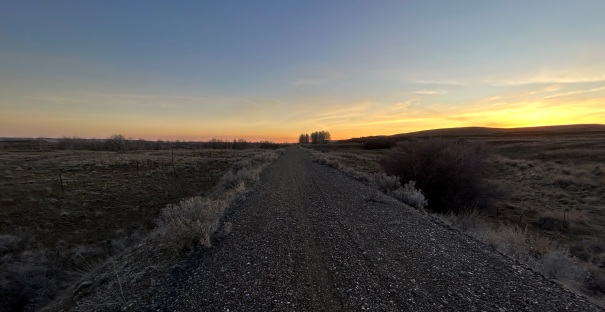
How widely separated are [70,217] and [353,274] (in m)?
20.1

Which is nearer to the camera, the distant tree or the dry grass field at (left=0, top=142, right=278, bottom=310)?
the dry grass field at (left=0, top=142, right=278, bottom=310)

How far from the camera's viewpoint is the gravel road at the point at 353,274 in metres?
4.70

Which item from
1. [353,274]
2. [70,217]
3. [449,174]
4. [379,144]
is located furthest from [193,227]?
[379,144]

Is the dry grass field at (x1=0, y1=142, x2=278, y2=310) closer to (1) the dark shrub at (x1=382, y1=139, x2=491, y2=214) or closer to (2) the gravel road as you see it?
(2) the gravel road

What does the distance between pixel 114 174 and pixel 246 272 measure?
1363 inches

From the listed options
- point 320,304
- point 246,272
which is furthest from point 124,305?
point 320,304

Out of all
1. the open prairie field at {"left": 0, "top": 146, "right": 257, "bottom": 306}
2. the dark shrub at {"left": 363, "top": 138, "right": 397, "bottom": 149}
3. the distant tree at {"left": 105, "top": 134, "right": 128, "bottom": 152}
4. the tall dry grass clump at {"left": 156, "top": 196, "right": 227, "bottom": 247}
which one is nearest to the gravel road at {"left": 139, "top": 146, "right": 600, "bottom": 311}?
the tall dry grass clump at {"left": 156, "top": 196, "right": 227, "bottom": 247}

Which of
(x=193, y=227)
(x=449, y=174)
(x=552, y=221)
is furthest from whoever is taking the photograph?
(x=449, y=174)

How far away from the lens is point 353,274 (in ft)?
18.3

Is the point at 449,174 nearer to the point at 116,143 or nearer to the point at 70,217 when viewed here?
the point at 70,217

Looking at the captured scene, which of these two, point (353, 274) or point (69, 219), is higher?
point (353, 274)

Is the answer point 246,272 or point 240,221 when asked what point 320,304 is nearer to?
point 246,272

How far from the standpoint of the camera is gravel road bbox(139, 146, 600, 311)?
470cm

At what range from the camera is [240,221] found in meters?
9.64
